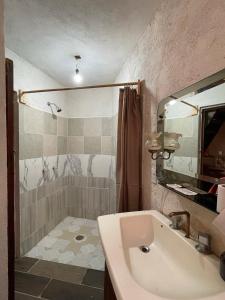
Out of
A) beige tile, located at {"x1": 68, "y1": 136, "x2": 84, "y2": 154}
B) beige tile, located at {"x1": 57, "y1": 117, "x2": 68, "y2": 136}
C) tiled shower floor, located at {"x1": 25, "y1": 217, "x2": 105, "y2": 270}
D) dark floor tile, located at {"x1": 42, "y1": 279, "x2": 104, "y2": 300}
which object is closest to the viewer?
dark floor tile, located at {"x1": 42, "y1": 279, "x2": 104, "y2": 300}

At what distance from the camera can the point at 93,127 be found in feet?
10.0

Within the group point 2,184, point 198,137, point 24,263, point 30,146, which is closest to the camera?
point 2,184

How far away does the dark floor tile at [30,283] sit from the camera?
5.21 feet

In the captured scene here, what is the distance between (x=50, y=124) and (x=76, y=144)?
2.08 feet

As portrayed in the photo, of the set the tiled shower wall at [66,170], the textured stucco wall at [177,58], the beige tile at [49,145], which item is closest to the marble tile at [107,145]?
the tiled shower wall at [66,170]

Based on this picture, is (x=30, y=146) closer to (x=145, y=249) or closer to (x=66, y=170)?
(x=66, y=170)

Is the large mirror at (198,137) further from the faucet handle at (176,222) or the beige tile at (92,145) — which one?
the beige tile at (92,145)

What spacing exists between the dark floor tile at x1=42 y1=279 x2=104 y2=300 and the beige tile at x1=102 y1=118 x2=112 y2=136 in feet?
6.78

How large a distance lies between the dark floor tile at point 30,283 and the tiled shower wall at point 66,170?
18.9 inches

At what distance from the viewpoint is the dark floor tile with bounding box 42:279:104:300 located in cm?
153

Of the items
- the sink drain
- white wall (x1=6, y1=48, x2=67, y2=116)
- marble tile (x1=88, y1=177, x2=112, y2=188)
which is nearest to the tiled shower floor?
marble tile (x1=88, y1=177, x2=112, y2=188)

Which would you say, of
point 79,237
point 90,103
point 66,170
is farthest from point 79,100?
point 79,237

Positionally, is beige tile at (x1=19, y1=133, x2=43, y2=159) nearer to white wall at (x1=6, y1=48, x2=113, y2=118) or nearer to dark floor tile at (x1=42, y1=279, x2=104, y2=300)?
white wall at (x1=6, y1=48, x2=113, y2=118)

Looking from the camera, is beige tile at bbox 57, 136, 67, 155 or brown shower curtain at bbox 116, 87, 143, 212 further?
beige tile at bbox 57, 136, 67, 155
